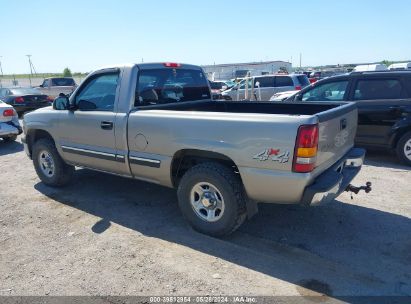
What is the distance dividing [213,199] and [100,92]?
220 centimetres

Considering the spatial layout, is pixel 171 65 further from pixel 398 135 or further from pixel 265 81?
pixel 265 81

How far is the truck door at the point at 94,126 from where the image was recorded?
450cm

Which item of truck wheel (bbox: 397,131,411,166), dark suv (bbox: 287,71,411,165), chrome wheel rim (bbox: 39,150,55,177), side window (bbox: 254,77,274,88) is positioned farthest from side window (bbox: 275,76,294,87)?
chrome wheel rim (bbox: 39,150,55,177)

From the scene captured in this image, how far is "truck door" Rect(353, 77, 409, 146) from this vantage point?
263 inches

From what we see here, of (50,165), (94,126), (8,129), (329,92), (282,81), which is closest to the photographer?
(94,126)

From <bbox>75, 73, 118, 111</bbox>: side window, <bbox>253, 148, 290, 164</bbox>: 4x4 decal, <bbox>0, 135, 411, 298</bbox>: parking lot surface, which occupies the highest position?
<bbox>75, 73, 118, 111</bbox>: side window

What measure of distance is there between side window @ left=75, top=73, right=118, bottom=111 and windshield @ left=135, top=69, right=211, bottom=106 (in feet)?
1.21

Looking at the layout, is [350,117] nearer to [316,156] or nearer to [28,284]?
[316,156]

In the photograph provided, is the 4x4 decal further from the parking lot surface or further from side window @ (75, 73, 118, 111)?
side window @ (75, 73, 118, 111)

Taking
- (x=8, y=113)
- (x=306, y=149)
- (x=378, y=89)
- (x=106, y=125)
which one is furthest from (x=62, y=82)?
(x=306, y=149)

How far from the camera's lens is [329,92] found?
7.62m

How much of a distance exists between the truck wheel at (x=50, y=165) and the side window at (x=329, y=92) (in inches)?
203

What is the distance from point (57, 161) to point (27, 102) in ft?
34.1

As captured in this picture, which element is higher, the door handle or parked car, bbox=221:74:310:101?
→ the door handle
